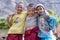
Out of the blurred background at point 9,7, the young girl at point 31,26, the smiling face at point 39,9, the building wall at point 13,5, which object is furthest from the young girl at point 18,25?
the building wall at point 13,5

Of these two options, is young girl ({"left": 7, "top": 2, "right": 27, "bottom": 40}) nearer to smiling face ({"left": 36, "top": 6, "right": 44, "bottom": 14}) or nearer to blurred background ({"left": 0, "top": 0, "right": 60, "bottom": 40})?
smiling face ({"left": 36, "top": 6, "right": 44, "bottom": 14})

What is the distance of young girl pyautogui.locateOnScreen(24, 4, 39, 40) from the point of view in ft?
11.1

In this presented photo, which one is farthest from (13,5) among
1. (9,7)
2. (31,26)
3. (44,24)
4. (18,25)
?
(44,24)

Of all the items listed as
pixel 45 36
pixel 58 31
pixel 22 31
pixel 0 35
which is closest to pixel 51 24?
pixel 45 36

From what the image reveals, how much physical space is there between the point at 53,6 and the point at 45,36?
262cm

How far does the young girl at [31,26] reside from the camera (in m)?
3.37

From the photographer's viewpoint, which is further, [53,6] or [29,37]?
[53,6]

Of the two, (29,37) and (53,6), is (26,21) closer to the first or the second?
(29,37)

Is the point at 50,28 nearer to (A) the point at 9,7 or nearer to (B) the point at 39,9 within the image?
(B) the point at 39,9

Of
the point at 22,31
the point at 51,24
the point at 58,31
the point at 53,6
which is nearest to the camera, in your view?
the point at 51,24

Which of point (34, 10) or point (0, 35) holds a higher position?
point (34, 10)

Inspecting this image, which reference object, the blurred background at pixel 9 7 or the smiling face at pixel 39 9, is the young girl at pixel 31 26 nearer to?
the smiling face at pixel 39 9

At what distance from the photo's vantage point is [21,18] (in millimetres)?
3508

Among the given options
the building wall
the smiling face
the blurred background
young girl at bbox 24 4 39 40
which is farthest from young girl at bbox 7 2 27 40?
the building wall
